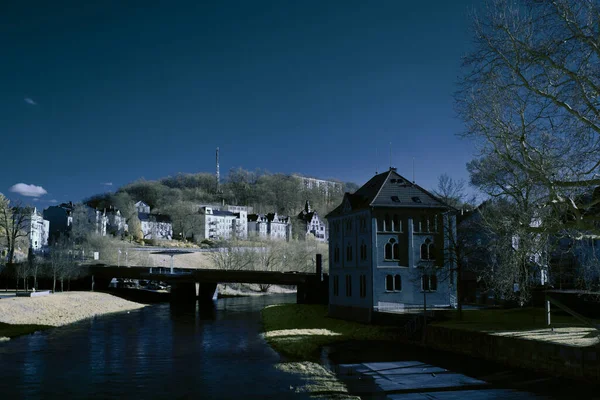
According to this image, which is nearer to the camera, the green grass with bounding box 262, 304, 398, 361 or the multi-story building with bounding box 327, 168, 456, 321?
the green grass with bounding box 262, 304, 398, 361

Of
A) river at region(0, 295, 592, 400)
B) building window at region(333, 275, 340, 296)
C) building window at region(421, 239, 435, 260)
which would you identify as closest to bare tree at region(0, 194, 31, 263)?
river at region(0, 295, 592, 400)

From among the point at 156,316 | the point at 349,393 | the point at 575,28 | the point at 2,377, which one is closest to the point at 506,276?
the point at 349,393

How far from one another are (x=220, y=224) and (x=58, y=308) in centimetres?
13181

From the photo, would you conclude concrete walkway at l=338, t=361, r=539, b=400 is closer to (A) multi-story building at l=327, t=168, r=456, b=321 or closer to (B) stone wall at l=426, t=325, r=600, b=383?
(B) stone wall at l=426, t=325, r=600, b=383

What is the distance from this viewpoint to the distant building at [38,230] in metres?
133

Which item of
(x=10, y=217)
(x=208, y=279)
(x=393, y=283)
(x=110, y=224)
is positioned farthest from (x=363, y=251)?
(x=110, y=224)

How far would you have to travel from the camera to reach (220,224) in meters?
195

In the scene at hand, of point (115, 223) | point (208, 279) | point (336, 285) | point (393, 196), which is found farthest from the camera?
point (115, 223)

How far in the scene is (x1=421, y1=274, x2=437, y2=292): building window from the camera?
156 feet

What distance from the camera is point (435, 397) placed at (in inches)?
909

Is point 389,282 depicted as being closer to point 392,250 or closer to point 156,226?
point 392,250

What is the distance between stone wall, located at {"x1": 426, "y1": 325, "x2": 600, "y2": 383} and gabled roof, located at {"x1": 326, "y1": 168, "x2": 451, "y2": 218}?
13923 mm

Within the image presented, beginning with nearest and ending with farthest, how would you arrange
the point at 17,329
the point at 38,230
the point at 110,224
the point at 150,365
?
the point at 150,365, the point at 17,329, the point at 38,230, the point at 110,224

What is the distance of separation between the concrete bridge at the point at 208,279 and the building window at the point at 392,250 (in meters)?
23.4
